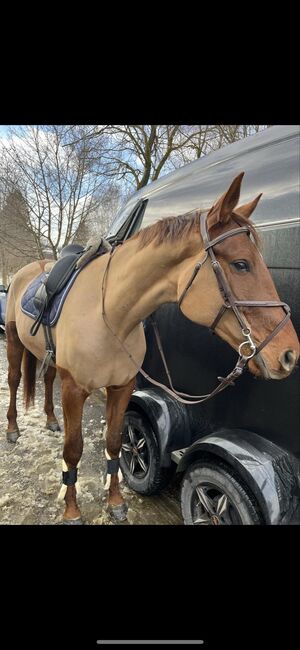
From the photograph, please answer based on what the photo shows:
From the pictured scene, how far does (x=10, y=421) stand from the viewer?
Answer: 10.5 feet

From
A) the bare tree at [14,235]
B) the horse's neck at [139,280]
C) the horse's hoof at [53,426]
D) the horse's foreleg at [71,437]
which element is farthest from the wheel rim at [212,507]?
the bare tree at [14,235]

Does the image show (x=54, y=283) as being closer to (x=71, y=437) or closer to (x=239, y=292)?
(x=71, y=437)

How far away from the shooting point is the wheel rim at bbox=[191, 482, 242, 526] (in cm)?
156

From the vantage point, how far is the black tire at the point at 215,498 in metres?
1.44

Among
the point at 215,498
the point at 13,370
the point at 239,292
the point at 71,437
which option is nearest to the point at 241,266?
the point at 239,292

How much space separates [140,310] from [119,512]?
1535mm

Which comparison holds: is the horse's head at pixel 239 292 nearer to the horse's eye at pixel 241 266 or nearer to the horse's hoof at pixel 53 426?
the horse's eye at pixel 241 266

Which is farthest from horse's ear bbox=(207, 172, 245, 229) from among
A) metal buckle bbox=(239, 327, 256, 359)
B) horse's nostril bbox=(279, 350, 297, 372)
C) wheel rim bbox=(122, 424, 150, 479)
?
wheel rim bbox=(122, 424, 150, 479)

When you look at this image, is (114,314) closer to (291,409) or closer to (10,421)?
(291,409)

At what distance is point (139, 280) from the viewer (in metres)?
1.58

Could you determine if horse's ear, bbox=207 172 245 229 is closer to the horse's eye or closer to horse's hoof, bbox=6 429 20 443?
the horse's eye

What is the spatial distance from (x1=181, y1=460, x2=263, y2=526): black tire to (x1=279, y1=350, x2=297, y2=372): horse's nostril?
713 millimetres

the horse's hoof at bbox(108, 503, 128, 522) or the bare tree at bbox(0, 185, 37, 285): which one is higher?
the bare tree at bbox(0, 185, 37, 285)

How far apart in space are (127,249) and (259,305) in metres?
0.86
